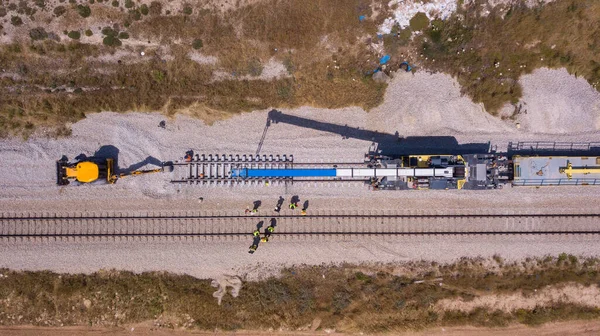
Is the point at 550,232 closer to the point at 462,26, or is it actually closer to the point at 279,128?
the point at 462,26

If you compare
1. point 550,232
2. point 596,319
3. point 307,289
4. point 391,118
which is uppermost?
point 391,118

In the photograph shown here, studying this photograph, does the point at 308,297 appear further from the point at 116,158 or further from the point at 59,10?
the point at 59,10

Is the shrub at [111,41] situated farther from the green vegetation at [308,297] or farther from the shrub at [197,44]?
the green vegetation at [308,297]

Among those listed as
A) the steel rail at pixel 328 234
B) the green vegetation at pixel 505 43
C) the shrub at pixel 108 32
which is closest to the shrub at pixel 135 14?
the shrub at pixel 108 32

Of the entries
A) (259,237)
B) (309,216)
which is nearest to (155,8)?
(259,237)

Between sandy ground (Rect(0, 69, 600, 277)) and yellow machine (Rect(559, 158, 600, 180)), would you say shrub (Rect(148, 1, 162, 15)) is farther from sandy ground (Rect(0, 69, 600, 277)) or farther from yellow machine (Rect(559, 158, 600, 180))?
yellow machine (Rect(559, 158, 600, 180))

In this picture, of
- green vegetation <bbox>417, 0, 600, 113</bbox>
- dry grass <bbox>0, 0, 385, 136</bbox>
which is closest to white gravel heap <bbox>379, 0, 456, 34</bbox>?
green vegetation <bbox>417, 0, 600, 113</bbox>

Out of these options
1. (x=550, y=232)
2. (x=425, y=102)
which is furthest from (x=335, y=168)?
(x=550, y=232)
